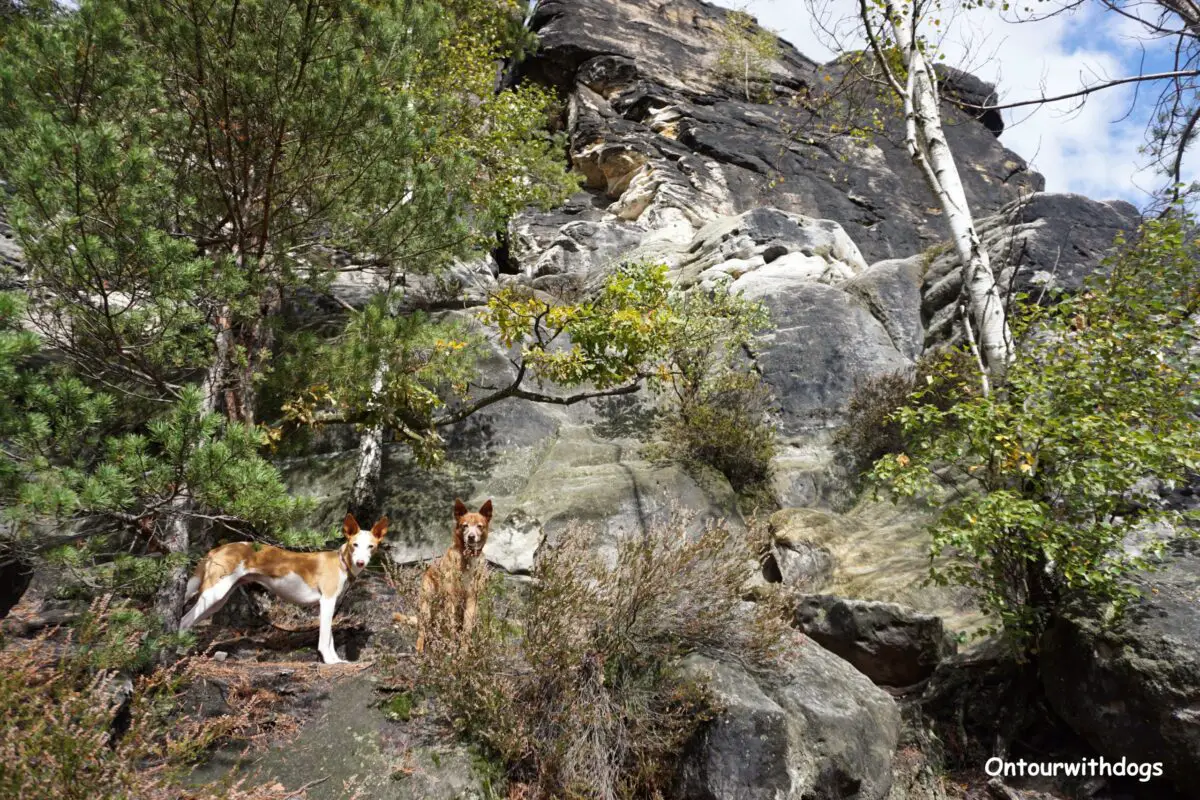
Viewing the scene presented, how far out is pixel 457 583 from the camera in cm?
457

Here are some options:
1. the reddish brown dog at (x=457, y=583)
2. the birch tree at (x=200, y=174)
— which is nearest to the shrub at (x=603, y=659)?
the reddish brown dog at (x=457, y=583)

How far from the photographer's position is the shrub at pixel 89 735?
91.4 inches

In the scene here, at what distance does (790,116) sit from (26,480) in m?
27.6

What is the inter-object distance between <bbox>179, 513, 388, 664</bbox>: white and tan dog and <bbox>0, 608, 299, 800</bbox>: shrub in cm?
109

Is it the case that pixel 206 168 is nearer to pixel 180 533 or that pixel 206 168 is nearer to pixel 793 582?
pixel 180 533

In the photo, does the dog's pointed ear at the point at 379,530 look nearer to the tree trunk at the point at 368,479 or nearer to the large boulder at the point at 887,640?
the tree trunk at the point at 368,479

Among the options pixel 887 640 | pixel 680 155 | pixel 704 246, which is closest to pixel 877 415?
pixel 887 640

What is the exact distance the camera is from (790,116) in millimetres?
25266

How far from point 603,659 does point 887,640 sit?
8.80 feet

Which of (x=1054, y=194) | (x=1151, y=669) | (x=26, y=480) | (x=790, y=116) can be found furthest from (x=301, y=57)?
(x=790, y=116)

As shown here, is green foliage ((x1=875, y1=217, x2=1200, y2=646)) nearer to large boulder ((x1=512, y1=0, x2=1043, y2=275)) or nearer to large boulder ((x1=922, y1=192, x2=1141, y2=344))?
large boulder ((x1=922, y1=192, x2=1141, y2=344))

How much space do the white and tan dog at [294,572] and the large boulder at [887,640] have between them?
409 centimetres

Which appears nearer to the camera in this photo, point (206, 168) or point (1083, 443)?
point (1083, 443)

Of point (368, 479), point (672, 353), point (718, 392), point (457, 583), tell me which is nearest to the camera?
point (457, 583)
